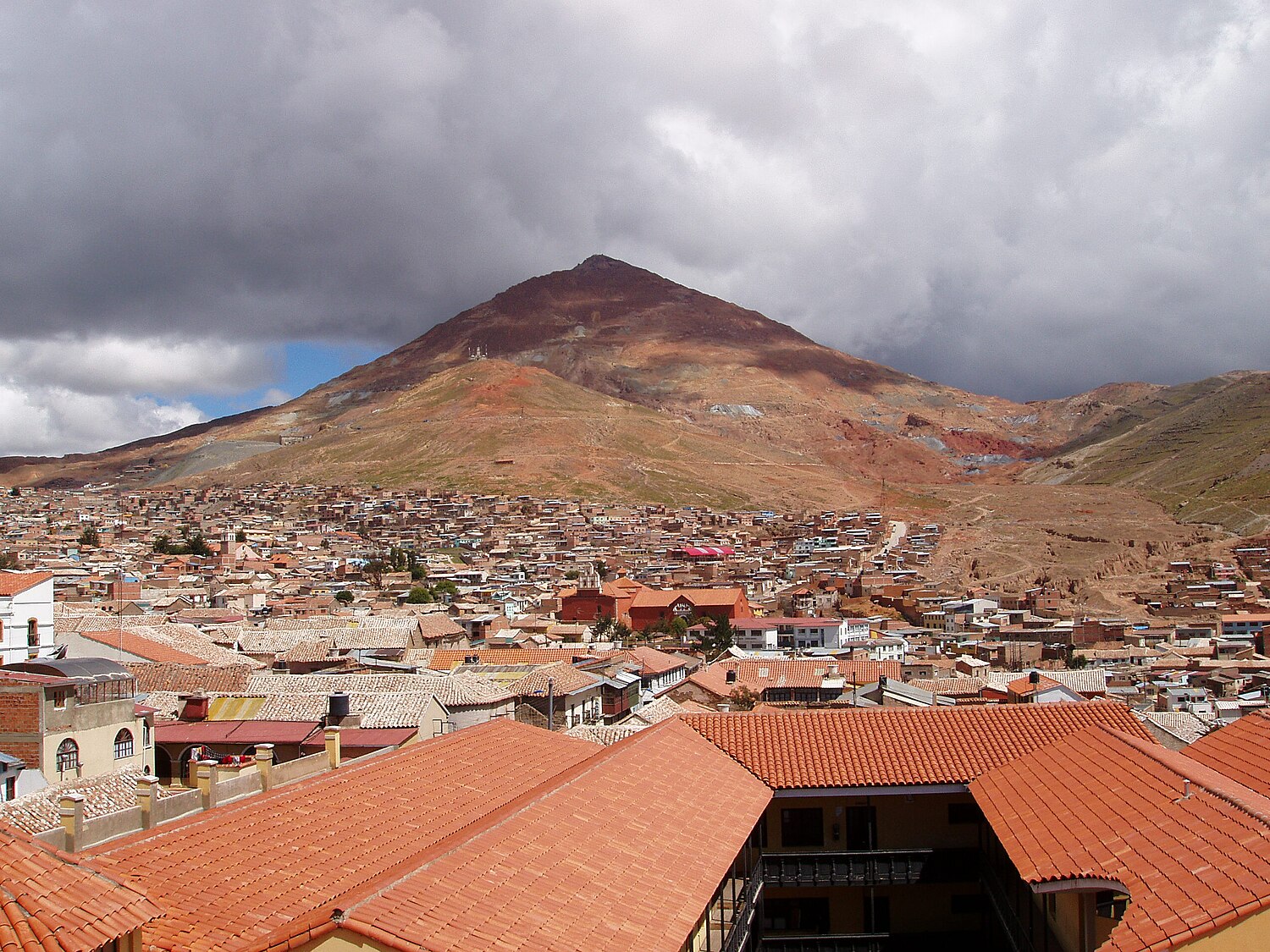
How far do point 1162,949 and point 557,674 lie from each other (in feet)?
79.2

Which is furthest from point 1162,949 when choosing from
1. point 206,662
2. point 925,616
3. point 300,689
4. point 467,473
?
point 467,473

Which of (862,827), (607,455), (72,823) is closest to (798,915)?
(862,827)

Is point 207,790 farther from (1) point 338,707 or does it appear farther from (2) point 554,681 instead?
(2) point 554,681

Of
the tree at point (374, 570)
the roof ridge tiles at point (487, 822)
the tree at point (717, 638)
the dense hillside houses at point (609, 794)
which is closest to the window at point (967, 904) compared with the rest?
the dense hillside houses at point (609, 794)

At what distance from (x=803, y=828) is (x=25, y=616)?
20492mm

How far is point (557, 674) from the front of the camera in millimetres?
30797

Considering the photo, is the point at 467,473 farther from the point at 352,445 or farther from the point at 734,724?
the point at 734,724

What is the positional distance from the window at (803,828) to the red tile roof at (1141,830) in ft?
7.49

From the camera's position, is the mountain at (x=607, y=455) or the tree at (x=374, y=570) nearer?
the tree at (x=374, y=570)

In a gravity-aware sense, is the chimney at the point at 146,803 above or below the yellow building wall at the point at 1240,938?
above

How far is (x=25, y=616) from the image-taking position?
26688 mm

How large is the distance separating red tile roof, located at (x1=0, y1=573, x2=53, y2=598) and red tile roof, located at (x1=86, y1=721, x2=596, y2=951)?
17.3 meters

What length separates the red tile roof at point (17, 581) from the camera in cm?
2636

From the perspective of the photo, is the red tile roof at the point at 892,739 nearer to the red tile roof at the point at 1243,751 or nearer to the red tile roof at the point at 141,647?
the red tile roof at the point at 1243,751
